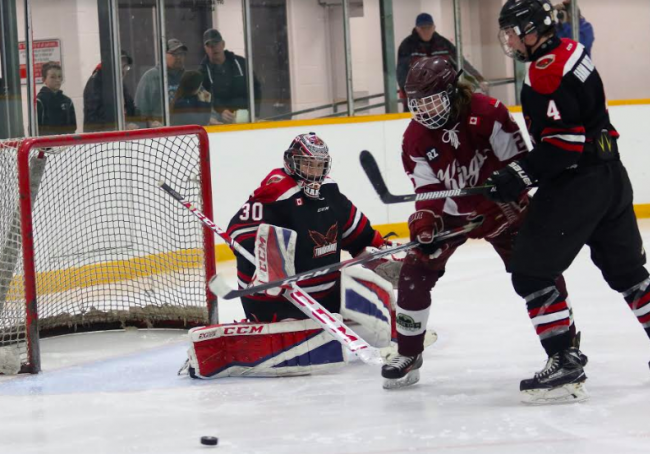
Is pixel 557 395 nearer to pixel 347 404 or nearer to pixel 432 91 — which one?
pixel 347 404

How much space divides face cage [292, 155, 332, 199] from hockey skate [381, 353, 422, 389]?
0.63 m

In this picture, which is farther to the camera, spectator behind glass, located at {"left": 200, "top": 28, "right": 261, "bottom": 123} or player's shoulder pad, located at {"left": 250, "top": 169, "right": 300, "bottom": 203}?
spectator behind glass, located at {"left": 200, "top": 28, "right": 261, "bottom": 123}

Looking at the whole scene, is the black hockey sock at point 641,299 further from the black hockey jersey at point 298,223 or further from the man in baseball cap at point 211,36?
the man in baseball cap at point 211,36

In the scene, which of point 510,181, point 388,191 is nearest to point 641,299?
point 510,181

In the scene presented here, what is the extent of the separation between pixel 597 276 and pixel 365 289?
1.73 m

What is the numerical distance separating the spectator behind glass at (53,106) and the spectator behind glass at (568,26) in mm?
3305

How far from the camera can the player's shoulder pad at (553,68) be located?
264cm

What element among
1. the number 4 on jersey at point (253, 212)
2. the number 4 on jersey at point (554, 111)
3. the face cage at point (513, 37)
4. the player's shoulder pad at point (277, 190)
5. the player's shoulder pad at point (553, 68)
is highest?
the face cage at point (513, 37)

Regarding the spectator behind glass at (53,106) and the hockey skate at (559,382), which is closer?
the hockey skate at (559,382)

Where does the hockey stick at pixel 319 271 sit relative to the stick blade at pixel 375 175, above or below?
below

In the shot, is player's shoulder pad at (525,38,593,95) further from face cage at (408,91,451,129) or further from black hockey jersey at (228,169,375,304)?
black hockey jersey at (228,169,375,304)

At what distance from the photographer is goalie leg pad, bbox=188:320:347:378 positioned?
3316 millimetres

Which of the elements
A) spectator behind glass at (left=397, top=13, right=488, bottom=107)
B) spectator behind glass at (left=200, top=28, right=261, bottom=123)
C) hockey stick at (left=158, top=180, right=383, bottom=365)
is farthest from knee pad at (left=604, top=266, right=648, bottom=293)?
spectator behind glass at (left=397, top=13, right=488, bottom=107)

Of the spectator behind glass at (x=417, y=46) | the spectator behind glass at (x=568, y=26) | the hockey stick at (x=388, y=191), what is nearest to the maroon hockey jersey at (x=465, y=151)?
the hockey stick at (x=388, y=191)
